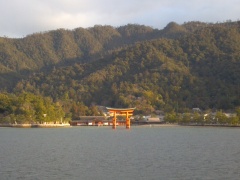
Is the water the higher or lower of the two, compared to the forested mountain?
lower

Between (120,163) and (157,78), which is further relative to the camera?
(157,78)

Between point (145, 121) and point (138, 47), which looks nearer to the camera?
point (145, 121)

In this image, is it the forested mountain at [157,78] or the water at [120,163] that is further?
the forested mountain at [157,78]

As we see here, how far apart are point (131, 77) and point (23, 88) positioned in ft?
113

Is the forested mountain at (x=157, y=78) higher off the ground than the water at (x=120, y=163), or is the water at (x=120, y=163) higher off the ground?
the forested mountain at (x=157, y=78)

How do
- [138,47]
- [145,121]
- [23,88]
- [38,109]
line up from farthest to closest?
[138,47] → [23,88] → [145,121] → [38,109]

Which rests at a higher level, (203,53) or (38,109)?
(203,53)

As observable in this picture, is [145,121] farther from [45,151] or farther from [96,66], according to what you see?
[45,151]

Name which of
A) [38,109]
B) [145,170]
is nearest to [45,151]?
[145,170]

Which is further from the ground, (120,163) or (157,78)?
(157,78)

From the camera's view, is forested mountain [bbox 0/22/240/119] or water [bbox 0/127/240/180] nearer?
water [bbox 0/127/240/180]

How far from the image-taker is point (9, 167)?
28562 millimetres

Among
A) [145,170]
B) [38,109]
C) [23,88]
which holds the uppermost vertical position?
[23,88]

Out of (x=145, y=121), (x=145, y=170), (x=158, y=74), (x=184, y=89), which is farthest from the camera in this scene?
(x=158, y=74)
